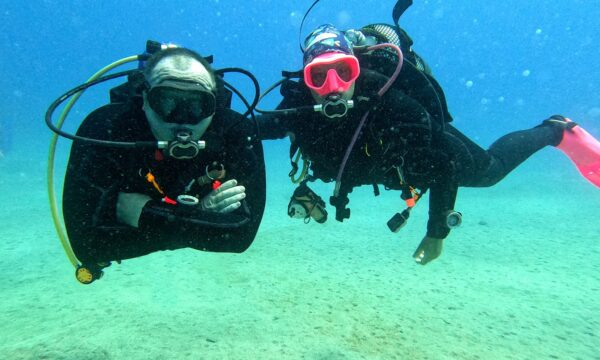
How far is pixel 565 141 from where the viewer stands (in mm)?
5684

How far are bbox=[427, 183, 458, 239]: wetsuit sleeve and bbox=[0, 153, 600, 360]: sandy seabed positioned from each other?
56.0 inches

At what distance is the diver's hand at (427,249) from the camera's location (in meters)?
4.25

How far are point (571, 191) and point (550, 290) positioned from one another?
1035cm

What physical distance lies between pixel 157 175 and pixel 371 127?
2.29 m

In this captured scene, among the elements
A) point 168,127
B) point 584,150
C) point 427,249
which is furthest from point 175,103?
point 584,150

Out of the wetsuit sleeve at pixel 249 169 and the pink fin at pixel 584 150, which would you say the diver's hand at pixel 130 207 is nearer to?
the wetsuit sleeve at pixel 249 169

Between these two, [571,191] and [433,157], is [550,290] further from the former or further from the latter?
[571,191]

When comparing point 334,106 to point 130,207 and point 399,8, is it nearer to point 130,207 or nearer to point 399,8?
point 399,8

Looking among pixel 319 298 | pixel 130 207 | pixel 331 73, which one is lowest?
pixel 319 298

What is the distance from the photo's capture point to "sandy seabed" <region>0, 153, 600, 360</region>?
425 cm

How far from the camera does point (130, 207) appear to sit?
2.64m

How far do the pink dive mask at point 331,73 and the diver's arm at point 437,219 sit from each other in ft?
5.23

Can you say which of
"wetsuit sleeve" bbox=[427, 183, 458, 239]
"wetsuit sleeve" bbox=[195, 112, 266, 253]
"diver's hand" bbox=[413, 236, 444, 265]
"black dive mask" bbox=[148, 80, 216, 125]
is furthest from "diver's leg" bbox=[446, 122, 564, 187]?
"black dive mask" bbox=[148, 80, 216, 125]

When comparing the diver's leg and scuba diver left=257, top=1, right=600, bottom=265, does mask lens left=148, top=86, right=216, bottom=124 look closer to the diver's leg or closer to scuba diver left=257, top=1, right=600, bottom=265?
scuba diver left=257, top=1, right=600, bottom=265
